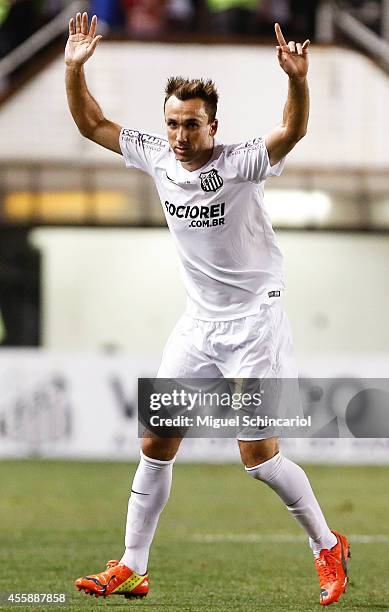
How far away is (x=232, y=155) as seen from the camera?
6.29 metres

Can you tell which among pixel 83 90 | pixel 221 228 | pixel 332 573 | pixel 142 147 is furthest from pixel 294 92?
pixel 332 573

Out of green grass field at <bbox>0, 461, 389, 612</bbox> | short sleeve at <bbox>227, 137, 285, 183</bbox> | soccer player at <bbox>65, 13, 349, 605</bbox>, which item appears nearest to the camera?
short sleeve at <bbox>227, 137, 285, 183</bbox>

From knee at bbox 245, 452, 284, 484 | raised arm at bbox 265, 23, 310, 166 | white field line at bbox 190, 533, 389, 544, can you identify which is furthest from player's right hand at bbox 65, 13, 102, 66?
white field line at bbox 190, 533, 389, 544

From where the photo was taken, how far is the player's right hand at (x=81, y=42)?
21.5ft

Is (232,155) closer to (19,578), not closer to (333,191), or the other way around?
(19,578)

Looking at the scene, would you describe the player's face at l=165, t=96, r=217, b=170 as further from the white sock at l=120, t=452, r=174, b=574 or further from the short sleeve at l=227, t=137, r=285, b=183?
the white sock at l=120, t=452, r=174, b=574

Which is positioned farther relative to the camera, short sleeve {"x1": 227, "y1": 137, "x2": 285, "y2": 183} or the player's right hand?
the player's right hand

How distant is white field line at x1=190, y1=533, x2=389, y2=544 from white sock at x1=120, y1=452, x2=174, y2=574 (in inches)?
110

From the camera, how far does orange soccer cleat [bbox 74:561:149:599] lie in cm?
631

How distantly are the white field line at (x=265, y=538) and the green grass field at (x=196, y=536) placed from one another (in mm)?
13

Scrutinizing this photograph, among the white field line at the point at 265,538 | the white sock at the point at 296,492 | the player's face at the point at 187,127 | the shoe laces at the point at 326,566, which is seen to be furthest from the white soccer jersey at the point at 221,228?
the white field line at the point at 265,538

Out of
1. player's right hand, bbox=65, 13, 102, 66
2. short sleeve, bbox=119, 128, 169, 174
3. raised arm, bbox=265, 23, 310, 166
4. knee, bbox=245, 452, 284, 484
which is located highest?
player's right hand, bbox=65, 13, 102, 66

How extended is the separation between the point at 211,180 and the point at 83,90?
2.54 feet

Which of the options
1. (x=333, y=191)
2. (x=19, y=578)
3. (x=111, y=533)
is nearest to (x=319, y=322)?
(x=333, y=191)
